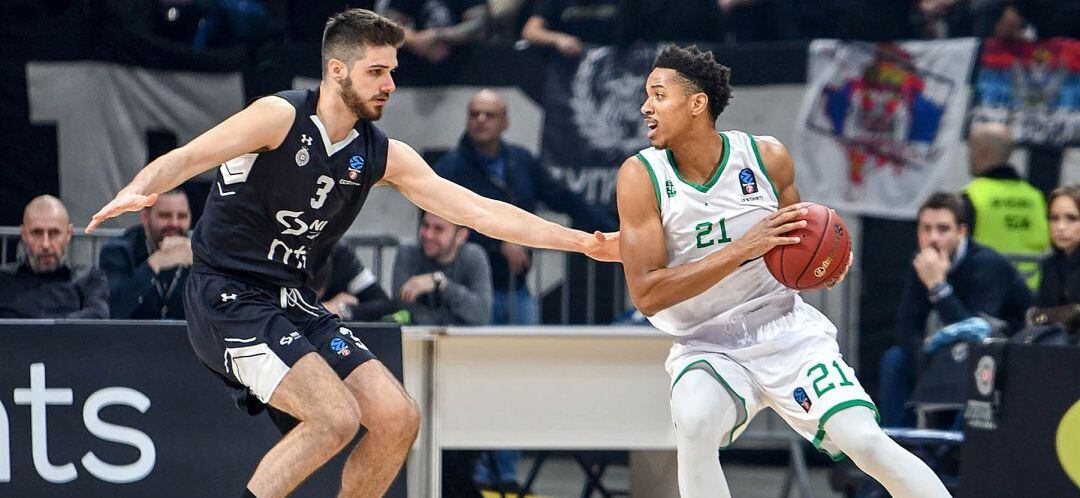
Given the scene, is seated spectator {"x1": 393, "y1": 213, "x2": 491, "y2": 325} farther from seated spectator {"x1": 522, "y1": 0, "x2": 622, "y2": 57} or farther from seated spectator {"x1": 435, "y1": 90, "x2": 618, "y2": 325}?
seated spectator {"x1": 522, "y1": 0, "x2": 622, "y2": 57}

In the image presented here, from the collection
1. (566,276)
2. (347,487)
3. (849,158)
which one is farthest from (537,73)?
(347,487)

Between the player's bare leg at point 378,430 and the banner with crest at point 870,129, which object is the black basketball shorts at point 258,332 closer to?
the player's bare leg at point 378,430

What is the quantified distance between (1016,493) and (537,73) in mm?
4268

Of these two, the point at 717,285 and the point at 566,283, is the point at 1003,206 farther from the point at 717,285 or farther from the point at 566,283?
the point at 717,285

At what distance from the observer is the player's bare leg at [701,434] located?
5168 millimetres

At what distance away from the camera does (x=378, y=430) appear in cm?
550

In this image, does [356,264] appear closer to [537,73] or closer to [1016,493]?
[537,73]

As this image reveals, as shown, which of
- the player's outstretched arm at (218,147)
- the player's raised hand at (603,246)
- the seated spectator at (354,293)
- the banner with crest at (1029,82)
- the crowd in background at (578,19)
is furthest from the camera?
the crowd in background at (578,19)

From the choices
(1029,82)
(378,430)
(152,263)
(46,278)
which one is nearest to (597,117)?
(1029,82)

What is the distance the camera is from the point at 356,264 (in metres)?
8.02

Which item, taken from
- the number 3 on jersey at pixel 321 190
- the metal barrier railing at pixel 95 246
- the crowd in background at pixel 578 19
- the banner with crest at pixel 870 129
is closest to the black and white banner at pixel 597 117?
the crowd in background at pixel 578 19

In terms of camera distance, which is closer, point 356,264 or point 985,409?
point 985,409

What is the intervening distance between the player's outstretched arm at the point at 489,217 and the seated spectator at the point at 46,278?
2.54 metres

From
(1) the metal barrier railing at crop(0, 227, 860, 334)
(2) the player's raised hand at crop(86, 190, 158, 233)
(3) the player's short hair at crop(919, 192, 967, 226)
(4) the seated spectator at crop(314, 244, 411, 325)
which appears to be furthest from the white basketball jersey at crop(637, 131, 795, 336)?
(1) the metal barrier railing at crop(0, 227, 860, 334)
